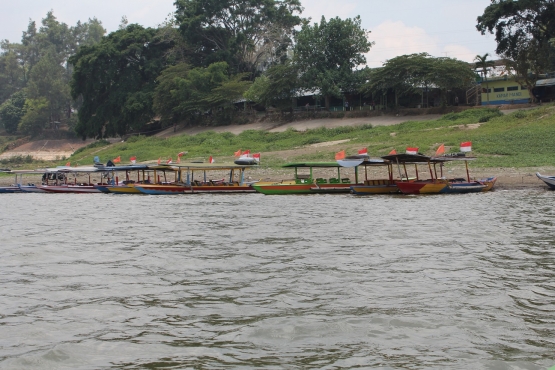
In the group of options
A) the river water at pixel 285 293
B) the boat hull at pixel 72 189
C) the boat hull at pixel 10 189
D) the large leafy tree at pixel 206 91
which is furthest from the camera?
the large leafy tree at pixel 206 91

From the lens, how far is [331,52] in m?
61.0

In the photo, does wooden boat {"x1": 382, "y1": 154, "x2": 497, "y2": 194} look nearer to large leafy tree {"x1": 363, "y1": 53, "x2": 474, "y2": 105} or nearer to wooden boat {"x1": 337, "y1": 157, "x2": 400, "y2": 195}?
wooden boat {"x1": 337, "y1": 157, "x2": 400, "y2": 195}

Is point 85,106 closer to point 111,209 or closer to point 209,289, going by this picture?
point 111,209

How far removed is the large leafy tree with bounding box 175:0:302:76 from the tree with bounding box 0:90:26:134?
136 feet

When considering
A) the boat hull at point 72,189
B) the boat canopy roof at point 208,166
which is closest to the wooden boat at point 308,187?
the boat canopy roof at point 208,166

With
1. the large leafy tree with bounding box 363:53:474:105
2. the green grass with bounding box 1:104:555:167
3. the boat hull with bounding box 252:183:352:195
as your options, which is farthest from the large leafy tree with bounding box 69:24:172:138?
the boat hull with bounding box 252:183:352:195

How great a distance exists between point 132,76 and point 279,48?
17809mm

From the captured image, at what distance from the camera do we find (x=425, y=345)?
29.1ft

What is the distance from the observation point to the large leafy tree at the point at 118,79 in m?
72.5

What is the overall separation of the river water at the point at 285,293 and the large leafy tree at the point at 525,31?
1325 inches

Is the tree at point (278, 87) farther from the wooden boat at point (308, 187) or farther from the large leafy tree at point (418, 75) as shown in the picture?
the wooden boat at point (308, 187)

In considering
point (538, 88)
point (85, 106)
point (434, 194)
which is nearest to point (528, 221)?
point (434, 194)

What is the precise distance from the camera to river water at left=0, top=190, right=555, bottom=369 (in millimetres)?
8695

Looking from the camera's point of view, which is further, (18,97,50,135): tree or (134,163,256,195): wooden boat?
(18,97,50,135): tree
